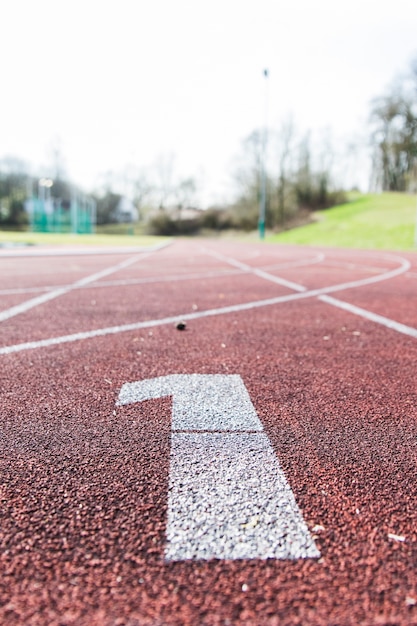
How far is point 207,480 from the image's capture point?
1.79 meters

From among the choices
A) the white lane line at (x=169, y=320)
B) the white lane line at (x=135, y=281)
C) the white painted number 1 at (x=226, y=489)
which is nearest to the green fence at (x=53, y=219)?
the white lane line at (x=135, y=281)

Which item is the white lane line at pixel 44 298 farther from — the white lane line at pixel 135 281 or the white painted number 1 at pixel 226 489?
the white painted number 1 at pixel 226 489

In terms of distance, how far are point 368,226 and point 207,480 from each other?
33.9 metres

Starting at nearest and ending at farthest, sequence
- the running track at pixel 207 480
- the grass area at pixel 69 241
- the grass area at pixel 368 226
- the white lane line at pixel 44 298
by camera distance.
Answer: the running track at pixel 207 480, the white lane line at pixel 44 298, the grass area at pixel 69 241, the grass area at pixel 368 226

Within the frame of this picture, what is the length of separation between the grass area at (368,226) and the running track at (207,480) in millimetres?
21732

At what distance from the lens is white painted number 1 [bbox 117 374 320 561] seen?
4.66 ft

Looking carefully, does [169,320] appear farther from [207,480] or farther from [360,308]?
[207,480]

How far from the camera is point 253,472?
184cm

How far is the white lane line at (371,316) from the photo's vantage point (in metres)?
4.55

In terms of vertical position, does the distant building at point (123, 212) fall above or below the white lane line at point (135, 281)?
above

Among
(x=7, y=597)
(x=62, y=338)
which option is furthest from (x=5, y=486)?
(x=62, y=338)

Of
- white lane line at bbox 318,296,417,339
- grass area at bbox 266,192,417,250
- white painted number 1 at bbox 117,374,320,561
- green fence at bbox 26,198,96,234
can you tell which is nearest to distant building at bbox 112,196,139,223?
green fence at bbox 26,198,96,234

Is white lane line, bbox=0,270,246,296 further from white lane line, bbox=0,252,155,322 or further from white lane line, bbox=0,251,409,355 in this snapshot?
white lane line, bbox=0,251,409,355

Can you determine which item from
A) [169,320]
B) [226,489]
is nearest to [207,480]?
[226,489]
